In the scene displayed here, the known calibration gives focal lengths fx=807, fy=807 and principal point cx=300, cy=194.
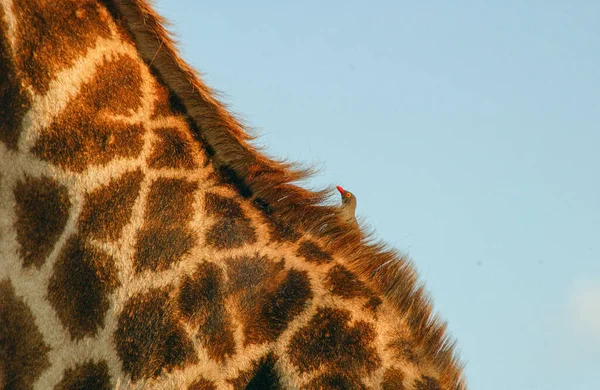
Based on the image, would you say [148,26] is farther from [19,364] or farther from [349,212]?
[19,364]

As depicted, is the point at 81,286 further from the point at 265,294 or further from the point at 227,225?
the point at 265,294

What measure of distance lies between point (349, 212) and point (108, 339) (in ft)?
5.21

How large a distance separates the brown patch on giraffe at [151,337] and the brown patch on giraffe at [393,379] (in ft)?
3.38

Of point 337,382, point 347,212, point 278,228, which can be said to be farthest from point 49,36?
point 337,382

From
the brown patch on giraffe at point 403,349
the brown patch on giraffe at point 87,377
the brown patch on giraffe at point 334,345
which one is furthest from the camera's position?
the brown patch on giraffe at point 403,349

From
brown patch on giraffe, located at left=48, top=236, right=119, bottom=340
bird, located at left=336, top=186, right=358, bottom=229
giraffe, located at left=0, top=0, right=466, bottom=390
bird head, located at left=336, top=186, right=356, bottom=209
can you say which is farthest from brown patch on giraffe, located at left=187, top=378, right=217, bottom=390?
bird head, located at left=336, top=186, right=356, bottom=209

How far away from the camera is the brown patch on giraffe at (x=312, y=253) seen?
4.62 metres

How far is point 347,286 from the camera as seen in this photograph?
4.57 m

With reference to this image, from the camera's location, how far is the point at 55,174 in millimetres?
4395

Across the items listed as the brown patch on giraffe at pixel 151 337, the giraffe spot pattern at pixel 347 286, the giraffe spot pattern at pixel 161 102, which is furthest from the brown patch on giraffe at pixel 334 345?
the giraffe spot pattern at pixel 161 102

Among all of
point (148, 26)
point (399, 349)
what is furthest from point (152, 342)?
point (148, 26)

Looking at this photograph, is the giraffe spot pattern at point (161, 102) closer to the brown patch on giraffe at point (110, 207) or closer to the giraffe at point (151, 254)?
the giraffe at point (151, 254)

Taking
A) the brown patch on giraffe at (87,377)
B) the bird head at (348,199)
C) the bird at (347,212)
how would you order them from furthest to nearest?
the bird head at (348,199) < the bird at (347,212) < the brown patch on giraffe at (87,377)

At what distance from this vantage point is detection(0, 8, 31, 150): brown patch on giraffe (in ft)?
14.3
